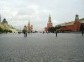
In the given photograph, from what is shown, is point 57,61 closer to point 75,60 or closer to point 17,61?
point 75,60

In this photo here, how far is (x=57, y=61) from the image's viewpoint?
69.9 ft

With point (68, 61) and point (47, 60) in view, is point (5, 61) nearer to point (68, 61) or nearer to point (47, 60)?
point (47, 60)

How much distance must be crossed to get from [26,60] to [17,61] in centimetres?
97

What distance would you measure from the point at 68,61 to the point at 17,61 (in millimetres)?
4253

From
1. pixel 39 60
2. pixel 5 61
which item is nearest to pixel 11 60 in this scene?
pixel 5 61

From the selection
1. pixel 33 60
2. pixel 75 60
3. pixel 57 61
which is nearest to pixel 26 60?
pixel 33 60

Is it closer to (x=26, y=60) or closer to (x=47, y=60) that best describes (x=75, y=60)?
(x=47, y=60)

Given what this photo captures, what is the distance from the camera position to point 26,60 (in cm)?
2200

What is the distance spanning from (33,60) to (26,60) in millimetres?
603

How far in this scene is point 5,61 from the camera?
21.3 metres

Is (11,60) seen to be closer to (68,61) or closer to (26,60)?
(26,60)

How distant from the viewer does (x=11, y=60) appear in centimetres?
2203

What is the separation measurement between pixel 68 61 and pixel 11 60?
4898 millimetres

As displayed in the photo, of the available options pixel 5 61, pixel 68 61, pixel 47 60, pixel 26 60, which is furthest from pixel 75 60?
pixel 5 61
